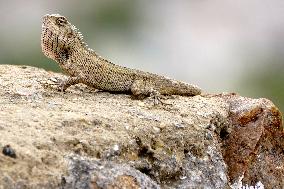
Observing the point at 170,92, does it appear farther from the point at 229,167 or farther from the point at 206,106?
the point at 229,167

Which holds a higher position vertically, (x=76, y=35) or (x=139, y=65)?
(x=76, y=35)

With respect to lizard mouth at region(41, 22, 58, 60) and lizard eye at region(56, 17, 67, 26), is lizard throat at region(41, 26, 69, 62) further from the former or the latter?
lizard eye at region(56, 17, 67, 26)

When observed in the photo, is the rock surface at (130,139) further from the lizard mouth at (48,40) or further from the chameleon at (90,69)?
the lizard mouth at (48,40)

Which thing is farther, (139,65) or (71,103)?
(139,65)

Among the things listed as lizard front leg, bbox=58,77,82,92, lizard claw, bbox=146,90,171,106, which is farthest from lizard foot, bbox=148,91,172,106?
lizard front leg, bbox=58,77,82,92

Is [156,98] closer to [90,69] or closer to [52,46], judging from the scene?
[90,69]

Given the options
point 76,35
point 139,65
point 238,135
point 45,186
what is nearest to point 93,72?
point 76,35

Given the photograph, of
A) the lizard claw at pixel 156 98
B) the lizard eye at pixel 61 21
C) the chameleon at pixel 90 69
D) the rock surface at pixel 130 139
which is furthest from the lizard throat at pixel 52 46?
the lizard claw at pixel 156 98

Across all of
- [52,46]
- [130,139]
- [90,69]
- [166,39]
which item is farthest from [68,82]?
[166,39]
